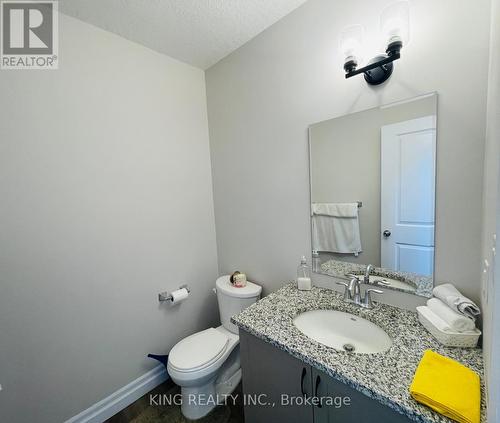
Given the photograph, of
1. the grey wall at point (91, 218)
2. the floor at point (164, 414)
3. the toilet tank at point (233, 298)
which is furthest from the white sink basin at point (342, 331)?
the grey wall at point (91, 218)

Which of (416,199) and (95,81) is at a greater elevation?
(95,81)

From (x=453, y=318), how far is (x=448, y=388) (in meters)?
0.30

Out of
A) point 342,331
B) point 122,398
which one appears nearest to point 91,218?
point 122,398

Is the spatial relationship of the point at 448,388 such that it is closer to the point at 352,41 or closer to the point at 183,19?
the point at 352,41

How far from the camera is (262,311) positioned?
3.81 feet

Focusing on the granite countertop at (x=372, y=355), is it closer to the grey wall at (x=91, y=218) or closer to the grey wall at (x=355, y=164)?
the grey wall at (x=355, y=164)

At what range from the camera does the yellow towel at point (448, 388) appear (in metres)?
0.59

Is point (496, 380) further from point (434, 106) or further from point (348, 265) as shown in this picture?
point (434, 106)

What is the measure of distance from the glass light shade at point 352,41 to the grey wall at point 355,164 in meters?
0.27

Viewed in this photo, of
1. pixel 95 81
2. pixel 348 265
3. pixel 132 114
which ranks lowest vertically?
pixel 348 265

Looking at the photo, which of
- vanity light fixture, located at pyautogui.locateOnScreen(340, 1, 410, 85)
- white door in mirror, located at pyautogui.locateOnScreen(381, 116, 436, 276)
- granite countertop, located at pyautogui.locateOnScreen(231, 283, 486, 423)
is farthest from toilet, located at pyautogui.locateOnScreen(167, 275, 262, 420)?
vanity light fixture, located at pyautogui.locateOnScreen(340, 1, 410, 85)

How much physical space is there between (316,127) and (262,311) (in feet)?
3.58

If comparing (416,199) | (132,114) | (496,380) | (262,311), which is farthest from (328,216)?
(132,114)

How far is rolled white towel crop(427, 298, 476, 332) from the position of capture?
0.82 metres
